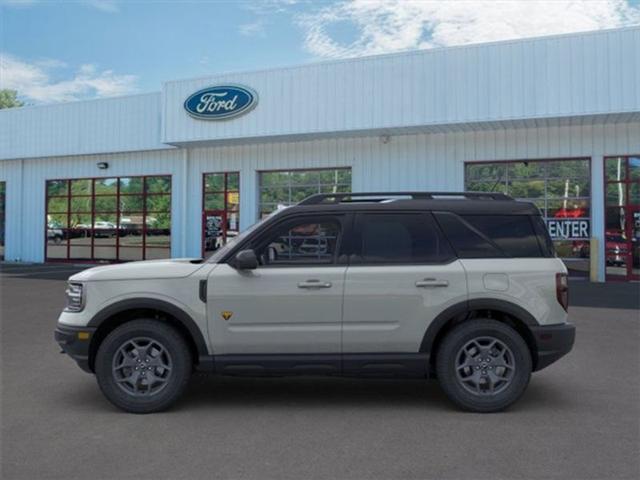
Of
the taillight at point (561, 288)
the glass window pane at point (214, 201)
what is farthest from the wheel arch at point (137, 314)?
the glass window pane at point (214, 201)

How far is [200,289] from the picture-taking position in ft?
16.1

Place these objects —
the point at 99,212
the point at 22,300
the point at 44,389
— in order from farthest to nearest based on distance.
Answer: the point at 99,212 → the point at 22,300 → the point at 44,389

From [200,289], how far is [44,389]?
211 cm

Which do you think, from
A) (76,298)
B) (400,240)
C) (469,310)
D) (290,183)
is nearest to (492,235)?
(469,310)

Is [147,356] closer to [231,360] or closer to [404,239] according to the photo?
[231,360]

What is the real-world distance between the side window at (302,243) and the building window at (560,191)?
501 inches

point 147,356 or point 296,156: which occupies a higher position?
point 296,156

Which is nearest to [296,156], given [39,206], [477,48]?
[477,48]

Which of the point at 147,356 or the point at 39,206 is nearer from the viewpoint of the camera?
the point at 147,356

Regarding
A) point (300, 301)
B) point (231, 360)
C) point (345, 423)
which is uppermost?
point (300, 301)

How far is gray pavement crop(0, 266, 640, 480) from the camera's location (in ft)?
12.4

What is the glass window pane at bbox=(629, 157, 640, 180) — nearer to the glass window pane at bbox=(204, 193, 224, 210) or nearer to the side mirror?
the glass window pane at bbox=(204, 193, 224, 210)

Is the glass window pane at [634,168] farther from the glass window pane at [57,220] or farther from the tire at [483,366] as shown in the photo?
the glass window pane at [57,220]

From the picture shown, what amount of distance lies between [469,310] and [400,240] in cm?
83
